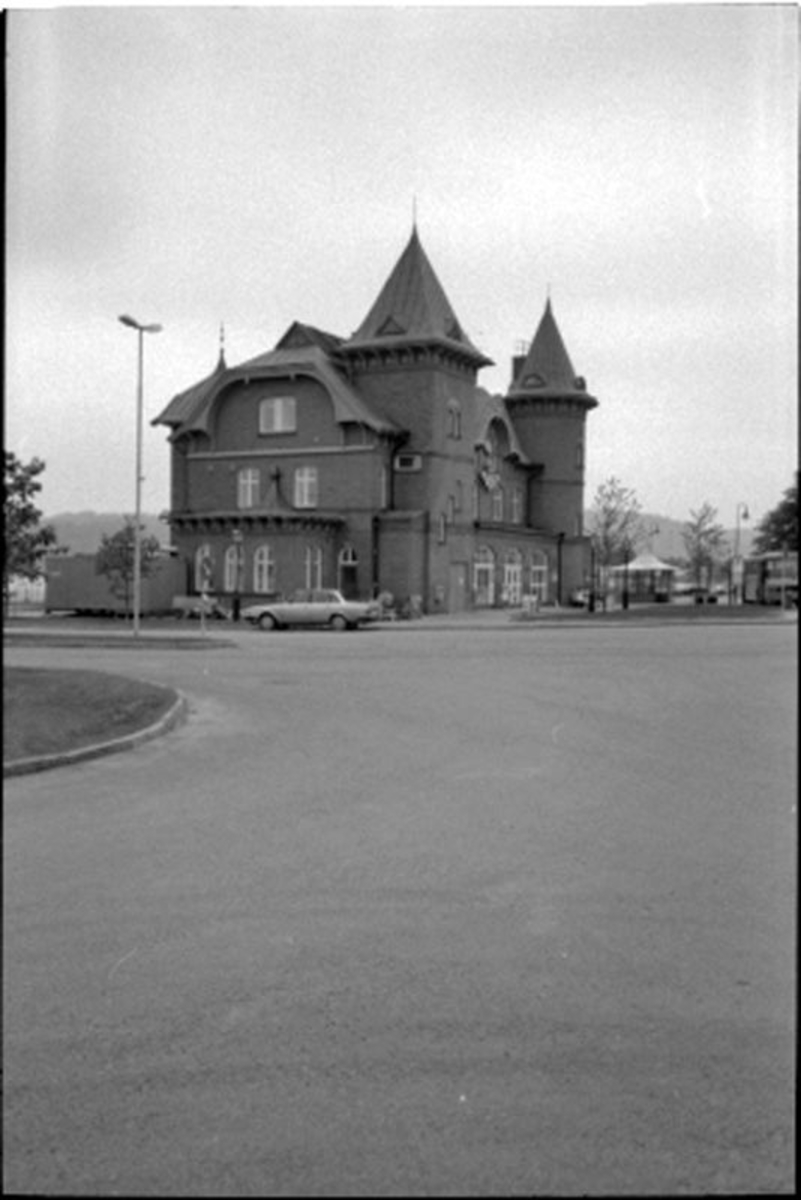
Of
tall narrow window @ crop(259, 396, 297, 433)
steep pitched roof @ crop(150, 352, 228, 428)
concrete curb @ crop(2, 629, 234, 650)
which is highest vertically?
tall narrow window @ crop(259, 396, 297, 433)

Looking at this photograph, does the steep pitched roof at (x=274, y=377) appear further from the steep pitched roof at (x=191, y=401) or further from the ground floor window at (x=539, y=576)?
the ground floor window at (x=539, y=576)

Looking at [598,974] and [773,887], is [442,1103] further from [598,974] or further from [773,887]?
[773,887]

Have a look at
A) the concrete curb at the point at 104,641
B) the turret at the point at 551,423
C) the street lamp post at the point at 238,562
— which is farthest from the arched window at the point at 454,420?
the concrete curb at the point at 104,641

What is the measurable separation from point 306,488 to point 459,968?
99 centimetres

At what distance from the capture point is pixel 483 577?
207 centimetres

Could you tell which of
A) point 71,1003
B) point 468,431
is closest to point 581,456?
point 468,431

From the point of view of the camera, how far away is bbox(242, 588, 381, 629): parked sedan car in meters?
1.88

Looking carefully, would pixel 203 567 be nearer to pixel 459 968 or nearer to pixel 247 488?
pixel 247 488

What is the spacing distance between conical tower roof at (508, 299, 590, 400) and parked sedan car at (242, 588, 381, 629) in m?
0.59

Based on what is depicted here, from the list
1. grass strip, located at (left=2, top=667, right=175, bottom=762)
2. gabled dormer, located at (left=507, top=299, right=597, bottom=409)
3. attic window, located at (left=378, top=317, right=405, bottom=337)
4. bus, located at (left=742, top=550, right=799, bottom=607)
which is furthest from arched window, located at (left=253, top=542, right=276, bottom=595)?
bus, located at (left=742, top=550, right=799, bottom=607)

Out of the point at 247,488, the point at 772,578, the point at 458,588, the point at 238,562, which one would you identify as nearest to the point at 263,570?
the point at 238,562

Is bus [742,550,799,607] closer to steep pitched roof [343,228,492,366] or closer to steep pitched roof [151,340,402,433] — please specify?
steep pitched roof [343,228,492,366]

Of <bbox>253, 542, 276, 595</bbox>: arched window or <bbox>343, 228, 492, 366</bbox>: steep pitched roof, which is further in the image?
<bbox>253, 542, 276, 595</bbox>: arched window

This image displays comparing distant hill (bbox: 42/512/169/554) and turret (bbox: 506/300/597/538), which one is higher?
turret (bbox: 506/300/597/538)
